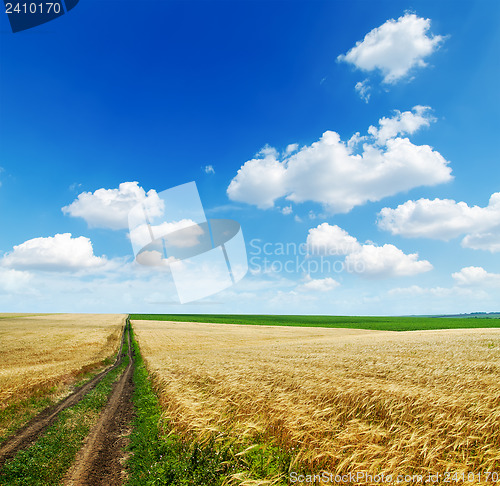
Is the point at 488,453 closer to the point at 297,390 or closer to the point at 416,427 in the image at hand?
the point at 416,427

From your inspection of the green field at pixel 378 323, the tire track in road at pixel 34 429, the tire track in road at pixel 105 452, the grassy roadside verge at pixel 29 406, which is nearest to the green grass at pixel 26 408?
the grassy roadside verge at pixel 29 406

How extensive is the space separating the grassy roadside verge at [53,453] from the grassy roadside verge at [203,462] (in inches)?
63.0

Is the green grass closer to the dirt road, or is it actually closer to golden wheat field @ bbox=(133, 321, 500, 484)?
the dirt road

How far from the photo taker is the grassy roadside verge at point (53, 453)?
672 centimetres

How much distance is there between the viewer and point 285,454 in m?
5.81

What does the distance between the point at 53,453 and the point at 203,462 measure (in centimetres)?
470

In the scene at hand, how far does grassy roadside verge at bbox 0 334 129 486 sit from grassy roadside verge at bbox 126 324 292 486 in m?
1.60

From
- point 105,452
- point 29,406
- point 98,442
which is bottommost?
point 29,406

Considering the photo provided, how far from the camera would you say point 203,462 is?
6.19 metres

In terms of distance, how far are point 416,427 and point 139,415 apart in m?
9.62

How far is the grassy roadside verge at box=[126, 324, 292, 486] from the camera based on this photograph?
550cm

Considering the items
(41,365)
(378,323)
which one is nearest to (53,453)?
(41,365)

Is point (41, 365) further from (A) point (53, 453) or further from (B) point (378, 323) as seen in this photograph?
(B) point (378, 323)

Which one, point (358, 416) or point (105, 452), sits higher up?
point (358, 416)
